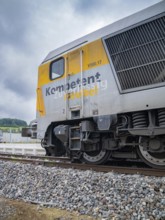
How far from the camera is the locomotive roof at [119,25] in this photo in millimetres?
5223

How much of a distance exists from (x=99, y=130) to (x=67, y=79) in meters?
2.03

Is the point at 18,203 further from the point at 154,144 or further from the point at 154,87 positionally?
the point at 154,87

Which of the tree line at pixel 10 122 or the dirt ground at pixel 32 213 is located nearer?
the dirt ground at pixel 32 213

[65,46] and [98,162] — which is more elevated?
[65,46]

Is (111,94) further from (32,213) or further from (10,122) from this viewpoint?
(10,122)

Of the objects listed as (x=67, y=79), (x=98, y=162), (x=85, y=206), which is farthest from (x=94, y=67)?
(x=85, y=206)

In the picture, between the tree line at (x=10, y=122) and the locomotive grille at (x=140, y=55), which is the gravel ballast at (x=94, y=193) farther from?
the tree line at (x=10, y=122)

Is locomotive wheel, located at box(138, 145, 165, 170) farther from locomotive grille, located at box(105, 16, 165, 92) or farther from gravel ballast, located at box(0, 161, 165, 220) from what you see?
locomotive grille, located at box(105, 16, 165, 92)

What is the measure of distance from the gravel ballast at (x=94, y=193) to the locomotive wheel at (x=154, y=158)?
34.1 inches

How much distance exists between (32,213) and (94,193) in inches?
42.9

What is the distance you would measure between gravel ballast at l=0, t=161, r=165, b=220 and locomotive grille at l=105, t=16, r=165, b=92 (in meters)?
2.19

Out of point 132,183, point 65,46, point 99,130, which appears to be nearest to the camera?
point 132,183

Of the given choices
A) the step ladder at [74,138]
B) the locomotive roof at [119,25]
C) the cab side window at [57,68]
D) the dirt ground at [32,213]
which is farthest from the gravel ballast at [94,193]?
the locomotive roof at [119,25]

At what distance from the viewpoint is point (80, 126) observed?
6.33m
